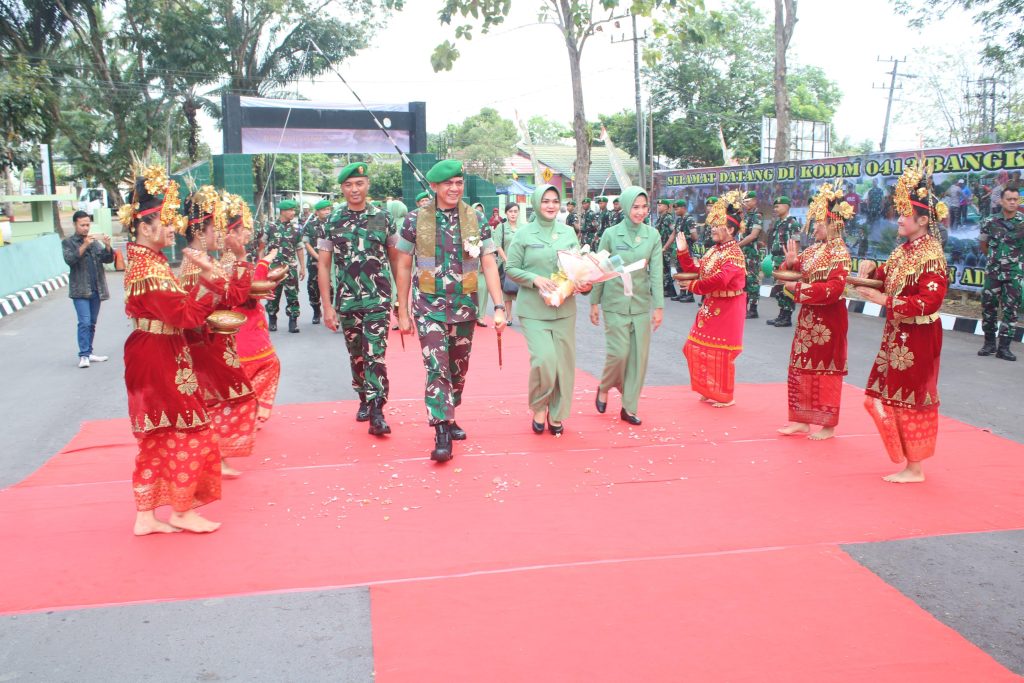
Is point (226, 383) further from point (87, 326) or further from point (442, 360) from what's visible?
point (87, 326)

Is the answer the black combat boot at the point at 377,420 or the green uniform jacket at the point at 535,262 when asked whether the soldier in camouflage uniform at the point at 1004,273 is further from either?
the black combat boot at the point at 377,420

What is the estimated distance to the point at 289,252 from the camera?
10.6 metres

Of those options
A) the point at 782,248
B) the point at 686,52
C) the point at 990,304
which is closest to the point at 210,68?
the point at 686,52

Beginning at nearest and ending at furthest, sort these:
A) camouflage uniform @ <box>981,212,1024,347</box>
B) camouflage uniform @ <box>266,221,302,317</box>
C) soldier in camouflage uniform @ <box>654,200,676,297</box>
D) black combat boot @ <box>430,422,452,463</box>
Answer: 1. black combat boot @ <box>430,422,452,463</box>
2. camouflage uniform @ <box>981,212,1024,347</box>
3. camouflage uniform @ <box>266,221,302,317</box>
4. soldier in camouflage uniform @ <box>654,200,676,297</box>

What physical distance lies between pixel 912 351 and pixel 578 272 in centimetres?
212

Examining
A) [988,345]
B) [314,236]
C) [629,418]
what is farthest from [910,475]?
[314,236]

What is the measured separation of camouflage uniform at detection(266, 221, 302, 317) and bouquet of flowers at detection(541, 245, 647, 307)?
191 inches

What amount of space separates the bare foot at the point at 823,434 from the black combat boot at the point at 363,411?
322 cm

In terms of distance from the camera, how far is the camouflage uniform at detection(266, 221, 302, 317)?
10523mm

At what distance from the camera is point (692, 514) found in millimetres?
4609

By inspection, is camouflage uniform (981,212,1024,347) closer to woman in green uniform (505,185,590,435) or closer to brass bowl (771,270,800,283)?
brass bowl (771,270,800,283)

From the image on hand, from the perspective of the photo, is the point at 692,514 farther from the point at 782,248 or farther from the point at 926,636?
the point at 782,248

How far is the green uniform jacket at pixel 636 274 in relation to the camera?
259 inches

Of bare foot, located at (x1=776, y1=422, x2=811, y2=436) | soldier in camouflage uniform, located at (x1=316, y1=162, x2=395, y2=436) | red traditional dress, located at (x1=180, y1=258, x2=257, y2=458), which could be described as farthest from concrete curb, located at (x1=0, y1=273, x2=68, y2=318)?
bare foot, located at (x1=776, y1=422, x2=811, y2=436)
